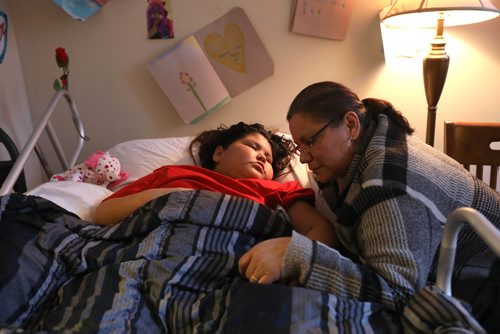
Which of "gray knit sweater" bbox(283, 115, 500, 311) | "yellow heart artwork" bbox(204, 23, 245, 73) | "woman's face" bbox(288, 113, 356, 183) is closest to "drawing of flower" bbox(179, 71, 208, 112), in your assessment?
"yellow heart artwork" bbox(204, 23, 245, 73)

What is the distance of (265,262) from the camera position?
75 cm

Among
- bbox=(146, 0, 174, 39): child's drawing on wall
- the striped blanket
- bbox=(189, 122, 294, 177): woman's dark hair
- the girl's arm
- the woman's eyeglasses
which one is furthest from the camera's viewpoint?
bbox=(146, 0, 174, 39): child's drawing on wall

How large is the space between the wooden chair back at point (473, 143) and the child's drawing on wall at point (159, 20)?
3.70ft

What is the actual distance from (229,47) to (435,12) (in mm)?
785

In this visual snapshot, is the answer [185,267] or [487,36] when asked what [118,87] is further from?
[487,36]

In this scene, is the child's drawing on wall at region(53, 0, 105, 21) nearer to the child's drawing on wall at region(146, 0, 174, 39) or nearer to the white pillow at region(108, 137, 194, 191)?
the child's drawing on wall at region(146, 0, 174, 39)

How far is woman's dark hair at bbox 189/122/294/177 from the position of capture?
1426 millimetres

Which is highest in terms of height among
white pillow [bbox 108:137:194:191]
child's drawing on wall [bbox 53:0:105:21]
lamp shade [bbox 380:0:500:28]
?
child's drawing on wall [bbox 53:0:105:21]

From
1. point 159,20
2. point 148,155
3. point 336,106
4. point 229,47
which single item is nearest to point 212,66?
point 229,47

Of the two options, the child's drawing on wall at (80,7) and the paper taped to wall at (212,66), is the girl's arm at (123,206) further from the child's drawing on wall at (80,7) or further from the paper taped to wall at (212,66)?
the child's drawing on wall at (80,7)

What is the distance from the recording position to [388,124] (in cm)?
94

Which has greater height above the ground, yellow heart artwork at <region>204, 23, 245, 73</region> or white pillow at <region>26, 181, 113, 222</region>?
yellow heart artwork at <region>204, 23, 245, 73</region>

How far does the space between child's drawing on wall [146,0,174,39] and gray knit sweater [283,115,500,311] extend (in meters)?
1.10

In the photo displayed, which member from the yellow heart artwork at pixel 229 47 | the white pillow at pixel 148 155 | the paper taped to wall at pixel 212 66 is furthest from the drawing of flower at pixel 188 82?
the white pillow at pixel 148 155
